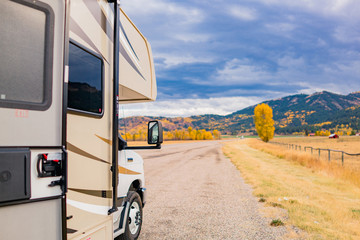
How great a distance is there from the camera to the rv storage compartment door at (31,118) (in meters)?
1.97

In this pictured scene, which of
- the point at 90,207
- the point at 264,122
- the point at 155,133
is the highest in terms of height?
the point at 264,122

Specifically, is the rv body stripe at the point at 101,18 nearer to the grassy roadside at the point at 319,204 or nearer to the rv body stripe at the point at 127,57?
the rv body stripe at the point at 127,57

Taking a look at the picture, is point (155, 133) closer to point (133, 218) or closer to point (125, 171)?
point (125, 171)

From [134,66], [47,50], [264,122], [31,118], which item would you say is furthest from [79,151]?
[264,122]

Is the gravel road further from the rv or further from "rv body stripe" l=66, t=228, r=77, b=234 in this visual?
"rv body stripe" l=66, t=228, r=77, b=234

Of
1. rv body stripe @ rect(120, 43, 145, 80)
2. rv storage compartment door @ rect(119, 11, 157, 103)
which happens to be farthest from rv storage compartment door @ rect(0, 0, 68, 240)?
rv storage compartment door @ rect(119, 11, 157, 103)

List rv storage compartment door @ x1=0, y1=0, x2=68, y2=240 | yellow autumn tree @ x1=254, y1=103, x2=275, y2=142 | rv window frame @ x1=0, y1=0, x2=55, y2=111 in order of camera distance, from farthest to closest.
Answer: yellow autumn tree @ x1=254, y1=103, x2=275, y2=142 → rv window frame @ x1=0, y1=0, x2=55, y2=111 → rv storage compartment door @ x1=0, y1=0, x2=68, y2=240

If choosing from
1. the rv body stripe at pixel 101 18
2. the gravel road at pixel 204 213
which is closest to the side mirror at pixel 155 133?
the rv body stripe at pixel 101 18

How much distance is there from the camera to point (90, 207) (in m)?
2.92

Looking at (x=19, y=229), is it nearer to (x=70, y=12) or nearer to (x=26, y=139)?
(x=26, y=139)

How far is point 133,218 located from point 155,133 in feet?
4.86

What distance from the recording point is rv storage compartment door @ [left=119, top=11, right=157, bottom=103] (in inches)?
159

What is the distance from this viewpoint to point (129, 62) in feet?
14.1

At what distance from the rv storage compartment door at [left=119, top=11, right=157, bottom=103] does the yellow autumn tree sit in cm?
6211
